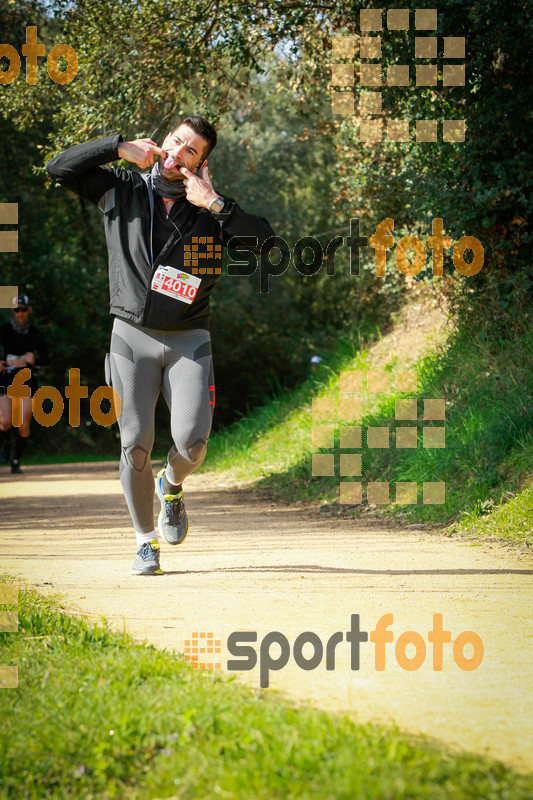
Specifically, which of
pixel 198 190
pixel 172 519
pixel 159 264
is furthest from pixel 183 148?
pixel 172 519

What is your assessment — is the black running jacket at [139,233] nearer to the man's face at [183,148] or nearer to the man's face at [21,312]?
the man's face at [183,148]

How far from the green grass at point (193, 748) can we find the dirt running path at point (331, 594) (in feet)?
0.79

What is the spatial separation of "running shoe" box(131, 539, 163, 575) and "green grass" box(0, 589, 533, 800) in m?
2.04

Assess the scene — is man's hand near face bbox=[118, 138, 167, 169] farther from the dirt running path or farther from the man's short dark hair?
the dirt running path

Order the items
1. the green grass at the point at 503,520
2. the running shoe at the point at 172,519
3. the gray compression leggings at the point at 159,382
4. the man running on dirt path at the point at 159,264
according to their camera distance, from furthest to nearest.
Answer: the green grass at the point at 503,520 → the running shoe at the point at 172,519 → the gray compression leggings at the point at 159,382 → the man running on dirt path at the point at 159,264

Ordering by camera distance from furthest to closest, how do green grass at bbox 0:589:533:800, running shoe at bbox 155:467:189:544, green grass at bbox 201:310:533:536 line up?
green grass at bbox 201:310:533:536 → running shoe at bbox 155:467:189:544 → green grass at bbox 0:589:533:800

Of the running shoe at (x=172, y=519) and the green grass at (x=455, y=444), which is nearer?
the running shoe at (x=172, y=519)

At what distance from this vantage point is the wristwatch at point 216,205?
15.9 ft

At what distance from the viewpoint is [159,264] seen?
4.97 m

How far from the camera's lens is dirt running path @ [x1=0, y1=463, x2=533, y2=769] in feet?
9.47

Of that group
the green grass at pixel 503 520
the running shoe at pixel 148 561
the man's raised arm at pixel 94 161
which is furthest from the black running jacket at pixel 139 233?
the green grass at pixel 503 520

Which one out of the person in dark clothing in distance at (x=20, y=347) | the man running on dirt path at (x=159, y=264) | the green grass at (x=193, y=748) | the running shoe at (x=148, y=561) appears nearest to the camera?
the green grass at (x=193, y=748)

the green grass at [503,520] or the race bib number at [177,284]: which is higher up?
the race bib number at [177,284]

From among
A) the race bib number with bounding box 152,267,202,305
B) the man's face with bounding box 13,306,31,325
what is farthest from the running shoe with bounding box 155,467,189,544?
the man's face with bounding box 13,306,31,325
